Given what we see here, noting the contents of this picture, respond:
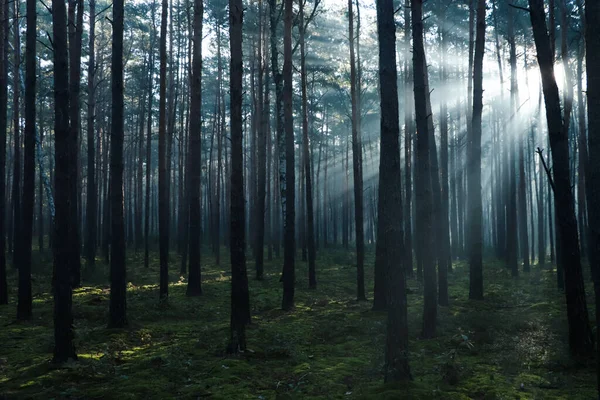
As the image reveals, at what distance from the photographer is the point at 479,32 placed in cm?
1383

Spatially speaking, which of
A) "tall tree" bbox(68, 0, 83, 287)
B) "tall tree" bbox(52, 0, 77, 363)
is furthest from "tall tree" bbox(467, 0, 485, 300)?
"tall tree" bbox(68, 0, 83, 287)

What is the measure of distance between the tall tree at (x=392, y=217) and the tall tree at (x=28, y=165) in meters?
9.13

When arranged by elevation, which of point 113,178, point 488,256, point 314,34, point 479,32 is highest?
point 314,34

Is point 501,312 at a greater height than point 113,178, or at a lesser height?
lesser

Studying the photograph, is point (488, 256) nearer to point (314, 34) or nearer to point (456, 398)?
point (314, 34)

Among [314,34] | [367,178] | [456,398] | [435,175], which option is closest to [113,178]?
[456,398]

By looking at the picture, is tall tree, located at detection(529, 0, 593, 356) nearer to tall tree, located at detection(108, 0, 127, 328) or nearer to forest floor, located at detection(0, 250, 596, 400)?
forest floor, located at detection(0, 250, 596, 400)

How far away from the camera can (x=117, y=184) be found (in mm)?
10602

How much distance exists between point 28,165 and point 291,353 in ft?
26.5

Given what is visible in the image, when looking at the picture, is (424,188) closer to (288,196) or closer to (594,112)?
(594,112)

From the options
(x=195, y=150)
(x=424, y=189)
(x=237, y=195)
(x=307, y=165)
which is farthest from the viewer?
(x=307, y=165)

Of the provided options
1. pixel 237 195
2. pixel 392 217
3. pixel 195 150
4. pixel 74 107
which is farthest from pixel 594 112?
pixel 74 107

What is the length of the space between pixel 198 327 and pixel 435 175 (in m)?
8.31

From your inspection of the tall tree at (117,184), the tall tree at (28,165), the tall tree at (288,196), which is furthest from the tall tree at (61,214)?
the tall tree at (288,196)
